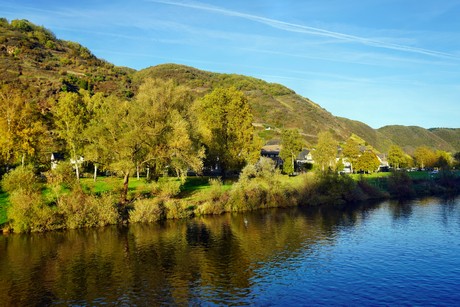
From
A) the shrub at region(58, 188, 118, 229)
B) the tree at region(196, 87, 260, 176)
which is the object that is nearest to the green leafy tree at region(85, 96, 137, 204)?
the shrub at region(58, 188, 118, 229)

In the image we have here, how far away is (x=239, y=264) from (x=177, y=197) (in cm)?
3092

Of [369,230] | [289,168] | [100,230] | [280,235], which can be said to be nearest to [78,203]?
[100,230]

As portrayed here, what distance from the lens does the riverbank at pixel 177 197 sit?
161 feet

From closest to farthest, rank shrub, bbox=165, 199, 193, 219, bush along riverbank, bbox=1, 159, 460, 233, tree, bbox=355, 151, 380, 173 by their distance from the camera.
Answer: bush along riverbank, bbox=1, 159, 460, 233 → shrub, bbox=165, 199, 193, 219 → tree, bbox=355, 151, 380, 173

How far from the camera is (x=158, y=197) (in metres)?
58.6

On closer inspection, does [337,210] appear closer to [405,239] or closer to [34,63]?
[405,239]

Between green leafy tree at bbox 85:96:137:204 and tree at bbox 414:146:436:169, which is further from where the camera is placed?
tree at bbox 414:146:436:169

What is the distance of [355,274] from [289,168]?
2770 inches

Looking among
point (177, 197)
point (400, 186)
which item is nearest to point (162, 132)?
point (177, 197)

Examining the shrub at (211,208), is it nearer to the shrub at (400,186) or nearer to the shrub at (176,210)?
the shrub at (176,210)

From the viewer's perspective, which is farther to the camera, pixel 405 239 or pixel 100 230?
pixel 100 230

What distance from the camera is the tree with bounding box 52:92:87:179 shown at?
63625 mm

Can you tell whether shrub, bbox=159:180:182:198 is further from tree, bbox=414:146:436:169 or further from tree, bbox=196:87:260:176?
tree, bbox=414:146:436:169

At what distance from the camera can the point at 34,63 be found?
17075 centimetres
